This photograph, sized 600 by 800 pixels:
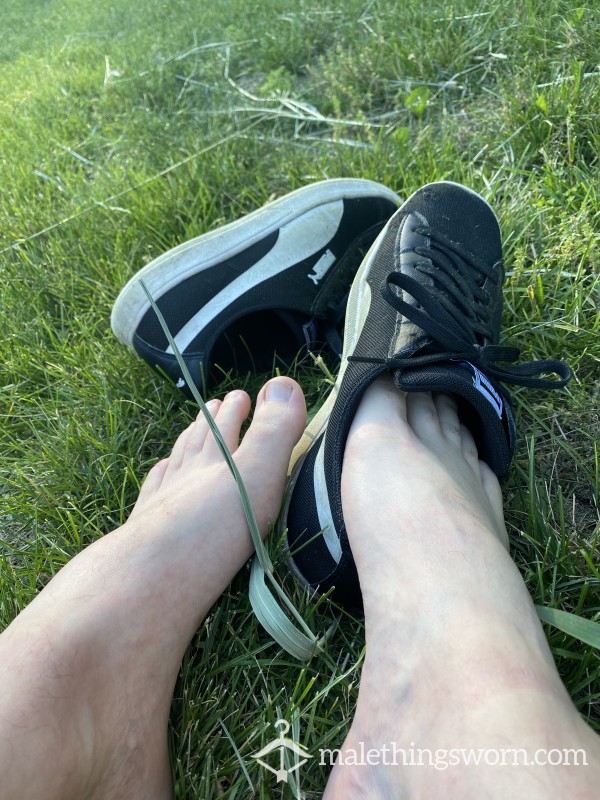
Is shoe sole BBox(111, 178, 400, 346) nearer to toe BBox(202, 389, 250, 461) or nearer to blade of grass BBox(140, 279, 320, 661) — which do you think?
toe BBox(202, 389, 250, 461)

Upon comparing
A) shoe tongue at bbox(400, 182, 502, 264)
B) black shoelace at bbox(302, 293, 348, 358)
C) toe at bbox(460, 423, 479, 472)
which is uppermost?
shoe tongue at bbox(400, 182, 502, 264)

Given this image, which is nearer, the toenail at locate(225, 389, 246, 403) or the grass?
the grass

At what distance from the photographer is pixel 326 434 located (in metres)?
1.04

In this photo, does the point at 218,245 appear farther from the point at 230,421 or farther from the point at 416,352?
the point at 416,352

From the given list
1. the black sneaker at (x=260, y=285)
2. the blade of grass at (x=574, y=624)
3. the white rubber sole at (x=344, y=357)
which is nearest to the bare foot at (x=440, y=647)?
the blade of grass at (x=574, y=624)

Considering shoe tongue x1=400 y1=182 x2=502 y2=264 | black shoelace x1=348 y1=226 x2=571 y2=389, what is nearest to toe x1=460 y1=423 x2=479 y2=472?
A: black shoelace x1=348 y1=226 x2=571 y2=389

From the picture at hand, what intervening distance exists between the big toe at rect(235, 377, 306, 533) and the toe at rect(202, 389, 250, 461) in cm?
3

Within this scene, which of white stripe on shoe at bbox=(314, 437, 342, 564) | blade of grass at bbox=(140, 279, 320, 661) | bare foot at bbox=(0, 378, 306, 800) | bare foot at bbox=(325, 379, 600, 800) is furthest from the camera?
white stripe on shoe at bbox=(314, 437, 342, 564)

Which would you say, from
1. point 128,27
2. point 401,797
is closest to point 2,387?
point 401,797

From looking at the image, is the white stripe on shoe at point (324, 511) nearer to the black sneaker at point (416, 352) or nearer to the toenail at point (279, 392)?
the black sneaker at point (416, 352)

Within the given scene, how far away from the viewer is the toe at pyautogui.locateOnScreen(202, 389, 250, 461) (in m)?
1.15

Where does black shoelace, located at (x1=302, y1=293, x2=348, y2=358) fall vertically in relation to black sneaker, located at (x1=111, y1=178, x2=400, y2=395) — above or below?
below

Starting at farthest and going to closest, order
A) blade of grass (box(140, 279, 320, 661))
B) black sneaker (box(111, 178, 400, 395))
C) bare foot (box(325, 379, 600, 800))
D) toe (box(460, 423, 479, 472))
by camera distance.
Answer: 1. black sneaker (box(111, 178, 400, 395))
2. toe (box(460, 423, 479, 472))
3. blade of grass (box(140, 279, 320, 661))
4. bare foot (box(325, 379, 600, 800))

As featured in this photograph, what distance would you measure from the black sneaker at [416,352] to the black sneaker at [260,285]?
0.14m
